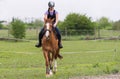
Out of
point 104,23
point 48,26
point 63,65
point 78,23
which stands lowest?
point 63,65

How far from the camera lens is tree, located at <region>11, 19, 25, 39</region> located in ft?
212

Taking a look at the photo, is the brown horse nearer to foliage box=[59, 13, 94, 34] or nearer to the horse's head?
the horse's head

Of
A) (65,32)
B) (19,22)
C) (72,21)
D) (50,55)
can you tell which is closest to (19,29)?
(19,22)

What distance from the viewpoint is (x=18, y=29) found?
6519 centimetres

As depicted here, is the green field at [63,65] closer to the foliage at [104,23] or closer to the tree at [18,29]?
the tree at [18,29]

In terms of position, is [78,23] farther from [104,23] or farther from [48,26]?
[48,26]

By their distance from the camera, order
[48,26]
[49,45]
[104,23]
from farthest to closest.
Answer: [104,23] → [49,45] → [48,26]

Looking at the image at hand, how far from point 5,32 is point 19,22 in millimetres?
5069

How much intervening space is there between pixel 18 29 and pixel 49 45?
5136cm

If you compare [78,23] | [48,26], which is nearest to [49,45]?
[48,26]

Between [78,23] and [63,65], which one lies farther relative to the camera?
[78,23]

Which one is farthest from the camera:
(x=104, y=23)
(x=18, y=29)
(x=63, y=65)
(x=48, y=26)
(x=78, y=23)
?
(x=104, y=23)

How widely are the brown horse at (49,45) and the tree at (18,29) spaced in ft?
164

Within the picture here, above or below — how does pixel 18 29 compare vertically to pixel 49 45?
below
